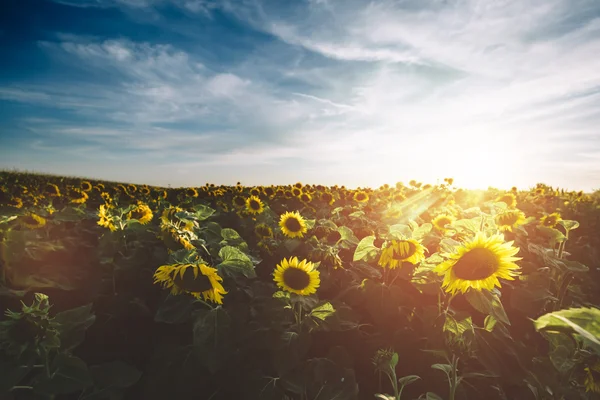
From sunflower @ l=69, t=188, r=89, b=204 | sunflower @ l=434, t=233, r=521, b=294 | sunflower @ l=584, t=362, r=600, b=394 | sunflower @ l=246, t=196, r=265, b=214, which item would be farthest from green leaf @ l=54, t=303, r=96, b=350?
sunflower @ l=69, t=188, r=89, b=204

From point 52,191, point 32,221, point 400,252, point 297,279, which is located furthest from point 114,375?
point 52,191

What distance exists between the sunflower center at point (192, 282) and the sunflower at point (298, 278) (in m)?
0.63

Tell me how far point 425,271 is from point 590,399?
1.11 metres

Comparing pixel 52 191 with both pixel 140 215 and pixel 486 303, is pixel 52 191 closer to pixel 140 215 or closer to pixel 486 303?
pixel 140 215

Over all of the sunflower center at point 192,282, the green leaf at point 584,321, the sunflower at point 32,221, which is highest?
the green leaf at point 584,321

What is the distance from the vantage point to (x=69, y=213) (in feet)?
14.1

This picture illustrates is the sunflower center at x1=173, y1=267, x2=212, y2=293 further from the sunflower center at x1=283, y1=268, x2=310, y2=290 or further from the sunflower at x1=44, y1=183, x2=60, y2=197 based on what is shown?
the sunflower at x1=44, y1=183, x2=60, y2=197

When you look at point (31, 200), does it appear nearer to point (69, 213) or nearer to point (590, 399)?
point (69, 213)

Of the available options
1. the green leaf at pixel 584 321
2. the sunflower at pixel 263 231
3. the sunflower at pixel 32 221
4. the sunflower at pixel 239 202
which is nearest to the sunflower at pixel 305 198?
the sunflower at pixel 239 202

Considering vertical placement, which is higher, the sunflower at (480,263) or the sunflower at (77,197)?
the sunflower at (77,197)

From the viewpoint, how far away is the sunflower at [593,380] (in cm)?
194

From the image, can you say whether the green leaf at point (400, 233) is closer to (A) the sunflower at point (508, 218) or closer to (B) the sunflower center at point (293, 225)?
(A) the sunflower at point (508, 218)

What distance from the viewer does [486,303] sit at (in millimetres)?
1919

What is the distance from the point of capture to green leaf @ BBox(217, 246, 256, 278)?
2328 millimetres
